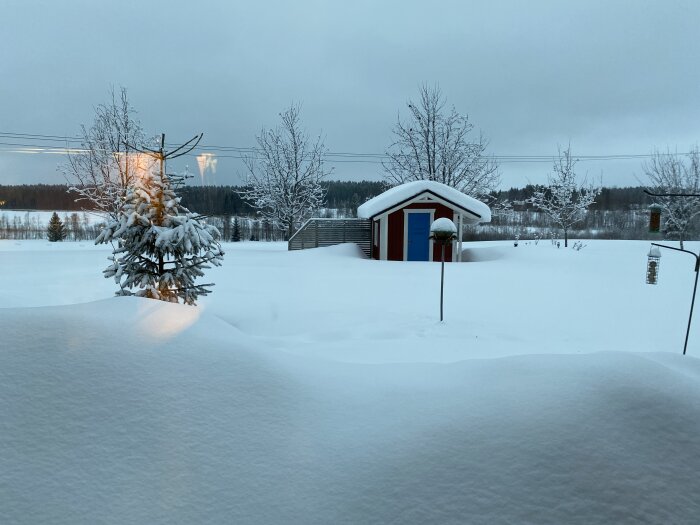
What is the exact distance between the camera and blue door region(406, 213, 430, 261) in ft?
63.0

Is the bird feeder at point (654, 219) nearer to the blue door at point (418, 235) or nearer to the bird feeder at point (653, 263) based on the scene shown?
the bird feeder at point (653, 263)

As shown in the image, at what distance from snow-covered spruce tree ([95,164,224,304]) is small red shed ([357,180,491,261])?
11.8 metres

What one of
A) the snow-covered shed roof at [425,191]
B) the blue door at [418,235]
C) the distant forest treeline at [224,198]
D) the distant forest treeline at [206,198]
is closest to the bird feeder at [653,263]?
the snow-covered shed roof at [425,191]

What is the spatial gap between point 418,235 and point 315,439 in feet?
57.6

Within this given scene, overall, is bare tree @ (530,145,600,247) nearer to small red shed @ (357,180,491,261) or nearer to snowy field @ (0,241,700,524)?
small red shed @ (357,180,491,261)

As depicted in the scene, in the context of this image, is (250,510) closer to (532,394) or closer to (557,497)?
(557,497)

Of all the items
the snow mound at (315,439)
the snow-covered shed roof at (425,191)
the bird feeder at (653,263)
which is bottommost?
the snow mound at (315,439)

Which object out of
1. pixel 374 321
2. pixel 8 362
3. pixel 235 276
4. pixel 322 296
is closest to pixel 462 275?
pixel 322 296

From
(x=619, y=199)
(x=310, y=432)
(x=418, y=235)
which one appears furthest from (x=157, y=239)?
(x=619, y=199)

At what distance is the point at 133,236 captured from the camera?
7.59m

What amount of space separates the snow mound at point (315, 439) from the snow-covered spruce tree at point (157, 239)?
4.83 m

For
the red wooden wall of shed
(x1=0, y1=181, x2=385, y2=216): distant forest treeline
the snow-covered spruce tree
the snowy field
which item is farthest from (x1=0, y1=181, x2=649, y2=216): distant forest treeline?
the snowy field

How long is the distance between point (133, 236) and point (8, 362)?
5814 mm

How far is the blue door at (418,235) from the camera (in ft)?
63.0
